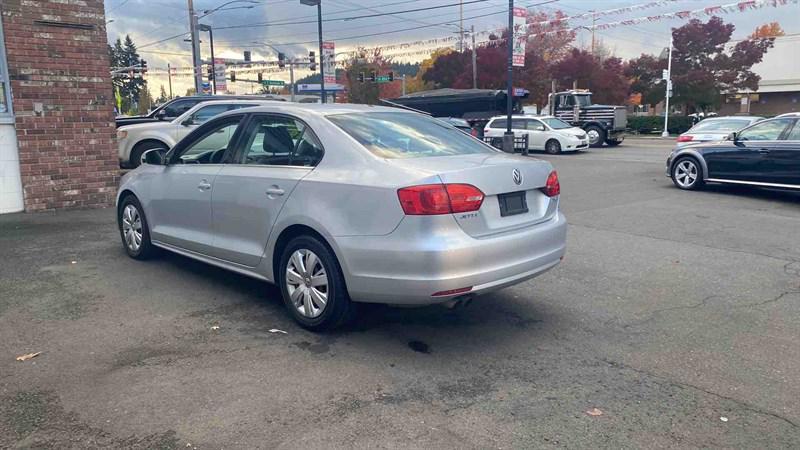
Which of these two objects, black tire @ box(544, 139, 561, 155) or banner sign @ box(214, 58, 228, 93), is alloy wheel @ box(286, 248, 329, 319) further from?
banner sign @ box(214, 58, 228, 93)

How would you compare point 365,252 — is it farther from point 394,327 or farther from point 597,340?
point 597,340

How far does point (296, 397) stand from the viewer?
3580mm

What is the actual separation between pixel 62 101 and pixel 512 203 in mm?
8117

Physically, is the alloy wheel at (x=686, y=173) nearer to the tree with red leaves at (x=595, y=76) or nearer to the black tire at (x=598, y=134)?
the black tire at (x=598, y=134)

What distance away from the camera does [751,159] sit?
1107 cm

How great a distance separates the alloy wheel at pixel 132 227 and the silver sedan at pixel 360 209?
970 mm

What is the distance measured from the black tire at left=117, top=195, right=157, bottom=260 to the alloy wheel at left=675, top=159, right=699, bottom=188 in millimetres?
10155

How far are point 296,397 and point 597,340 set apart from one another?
86.5 inches

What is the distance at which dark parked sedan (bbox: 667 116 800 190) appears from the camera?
34.5ft

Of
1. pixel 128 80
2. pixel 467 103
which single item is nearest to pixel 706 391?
pixel 467 103

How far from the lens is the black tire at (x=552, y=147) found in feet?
80.9

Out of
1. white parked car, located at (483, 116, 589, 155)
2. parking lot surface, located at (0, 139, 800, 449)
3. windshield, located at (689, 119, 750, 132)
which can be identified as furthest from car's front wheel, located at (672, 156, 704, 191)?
white parked car, located at (483, 116, 589, 155)

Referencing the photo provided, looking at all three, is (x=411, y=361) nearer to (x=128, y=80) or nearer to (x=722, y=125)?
(x=722, y=125)

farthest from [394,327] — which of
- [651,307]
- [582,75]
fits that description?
[582,75]
